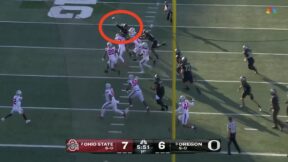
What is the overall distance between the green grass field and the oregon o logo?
14.6 inches

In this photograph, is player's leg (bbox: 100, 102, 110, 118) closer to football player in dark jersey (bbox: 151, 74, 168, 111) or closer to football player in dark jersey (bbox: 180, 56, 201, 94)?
football player in dark jersey (bbox: 151, 74, 168, 111)

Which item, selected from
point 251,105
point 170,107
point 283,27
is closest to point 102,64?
point 170,107

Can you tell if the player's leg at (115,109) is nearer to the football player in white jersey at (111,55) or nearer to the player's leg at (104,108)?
the player's leg at (104,108)

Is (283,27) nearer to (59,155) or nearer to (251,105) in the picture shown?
(251,105)

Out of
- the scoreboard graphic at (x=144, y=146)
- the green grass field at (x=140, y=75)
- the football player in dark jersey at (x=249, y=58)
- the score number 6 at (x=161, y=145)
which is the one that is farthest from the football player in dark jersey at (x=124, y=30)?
the score number 6 at (x=161, y=145)

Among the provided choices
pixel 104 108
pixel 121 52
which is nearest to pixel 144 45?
pixel 121 52

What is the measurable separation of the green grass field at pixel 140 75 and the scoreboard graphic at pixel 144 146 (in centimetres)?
147

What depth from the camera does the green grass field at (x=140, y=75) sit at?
20.2 metres

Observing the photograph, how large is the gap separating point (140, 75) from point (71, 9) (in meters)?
6.51

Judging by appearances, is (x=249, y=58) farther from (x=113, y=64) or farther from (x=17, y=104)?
(x=17, y=104)

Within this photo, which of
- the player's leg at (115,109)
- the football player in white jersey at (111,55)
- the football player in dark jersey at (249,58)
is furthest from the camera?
the football player in dark jersey at (249,58)

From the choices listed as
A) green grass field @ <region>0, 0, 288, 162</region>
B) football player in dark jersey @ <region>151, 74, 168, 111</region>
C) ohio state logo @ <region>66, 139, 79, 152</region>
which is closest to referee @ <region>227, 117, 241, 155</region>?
green grass field @ <region>0, 0, 288, 162</region>

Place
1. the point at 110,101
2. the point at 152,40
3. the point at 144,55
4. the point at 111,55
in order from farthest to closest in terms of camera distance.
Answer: the point at 152,40 → the point at 144,55 → the point at 111,55 → the point at 110,101

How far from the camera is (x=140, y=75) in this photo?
23.8m
